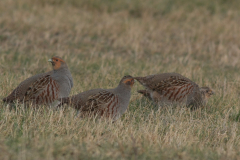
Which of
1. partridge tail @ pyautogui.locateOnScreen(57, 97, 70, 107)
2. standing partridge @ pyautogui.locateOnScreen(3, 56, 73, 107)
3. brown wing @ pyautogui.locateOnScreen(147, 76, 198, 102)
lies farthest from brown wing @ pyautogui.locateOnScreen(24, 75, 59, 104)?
brown wing @ pyautogui.locateOnScreen(147, 76, 198, 102)

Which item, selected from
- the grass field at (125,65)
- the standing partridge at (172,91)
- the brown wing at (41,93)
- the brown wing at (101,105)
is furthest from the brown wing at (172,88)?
the brown wing at (41,93)

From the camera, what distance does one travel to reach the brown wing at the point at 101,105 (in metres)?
4.88

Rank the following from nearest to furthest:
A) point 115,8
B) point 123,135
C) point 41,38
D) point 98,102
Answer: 1. point 123,135
2. point 98,102
3. point 41,38
4. point 115,8

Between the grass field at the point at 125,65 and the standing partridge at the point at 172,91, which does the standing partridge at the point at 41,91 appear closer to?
the grass field at the point at 125,65

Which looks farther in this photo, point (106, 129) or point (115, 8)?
point (115, 8)

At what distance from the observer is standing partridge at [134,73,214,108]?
5.97 metres

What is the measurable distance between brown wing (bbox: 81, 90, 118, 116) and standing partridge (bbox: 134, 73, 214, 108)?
1203mm

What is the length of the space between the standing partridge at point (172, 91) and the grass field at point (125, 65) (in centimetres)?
18

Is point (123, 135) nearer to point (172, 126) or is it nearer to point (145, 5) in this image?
point (172, 126)

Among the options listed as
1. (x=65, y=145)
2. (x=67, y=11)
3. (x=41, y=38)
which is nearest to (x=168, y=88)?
(x=65, y=145)

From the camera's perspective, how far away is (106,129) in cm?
424

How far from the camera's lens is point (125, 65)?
8.52 metres

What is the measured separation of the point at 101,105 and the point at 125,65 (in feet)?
12.2

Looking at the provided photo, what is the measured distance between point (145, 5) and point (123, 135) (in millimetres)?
11395
